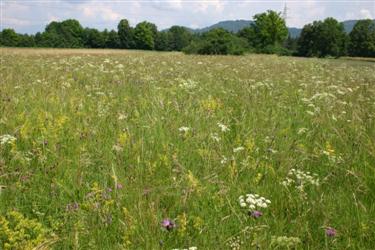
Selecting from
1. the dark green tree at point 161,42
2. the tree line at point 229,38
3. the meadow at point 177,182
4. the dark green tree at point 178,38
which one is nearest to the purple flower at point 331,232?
the meadow at point 177,182

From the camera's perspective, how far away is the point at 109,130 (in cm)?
467

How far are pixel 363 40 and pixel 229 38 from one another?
5793cm

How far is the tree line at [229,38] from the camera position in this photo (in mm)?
39875

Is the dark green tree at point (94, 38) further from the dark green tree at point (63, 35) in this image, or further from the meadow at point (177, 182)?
the meadow at point (177, 182)

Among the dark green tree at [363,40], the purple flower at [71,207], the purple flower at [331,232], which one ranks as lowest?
the purple flower at [331,232]

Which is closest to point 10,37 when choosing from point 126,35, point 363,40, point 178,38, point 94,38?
point 94,38

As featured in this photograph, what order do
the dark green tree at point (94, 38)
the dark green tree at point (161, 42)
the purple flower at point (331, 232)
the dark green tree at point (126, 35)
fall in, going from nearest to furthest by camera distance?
the purple flower at point (331, 232) → the dark green tree at point (94, 38) → the dark green tree at point (126, 35) → the dark green tree at point (161, 42)

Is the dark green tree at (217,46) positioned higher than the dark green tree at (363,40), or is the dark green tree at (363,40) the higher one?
the dark green tree at (363,40)

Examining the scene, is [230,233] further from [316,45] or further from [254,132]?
[316,45]

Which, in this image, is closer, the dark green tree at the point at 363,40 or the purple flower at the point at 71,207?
the purple flower at the point at 71,207

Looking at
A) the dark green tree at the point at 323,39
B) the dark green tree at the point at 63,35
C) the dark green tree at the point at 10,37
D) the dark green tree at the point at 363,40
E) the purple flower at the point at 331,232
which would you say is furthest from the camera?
the dark green tree at the point at 10,37

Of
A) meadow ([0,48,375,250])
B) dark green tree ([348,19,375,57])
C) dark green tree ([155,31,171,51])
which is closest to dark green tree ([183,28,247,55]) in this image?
meadow ([0,48,375,250])

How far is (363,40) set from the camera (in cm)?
8188

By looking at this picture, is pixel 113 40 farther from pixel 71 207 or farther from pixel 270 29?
pixel 71 207
